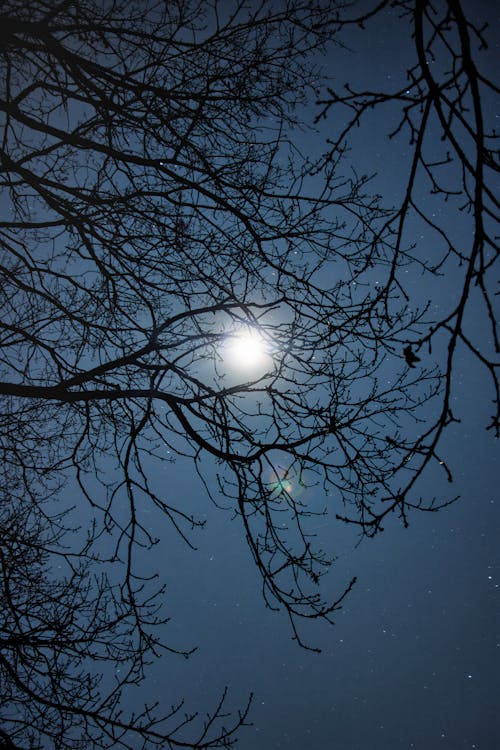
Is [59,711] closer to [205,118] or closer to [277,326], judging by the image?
[277,326]

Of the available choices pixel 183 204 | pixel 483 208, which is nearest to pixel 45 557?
pixel 183 204

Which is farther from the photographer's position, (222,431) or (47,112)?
(47,112)

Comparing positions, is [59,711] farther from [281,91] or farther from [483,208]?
[281,91]

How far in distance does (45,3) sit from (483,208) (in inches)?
158

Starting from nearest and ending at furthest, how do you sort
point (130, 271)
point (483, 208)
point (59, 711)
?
1. point (483, 208)
2. point (59, 711)
3. point (130, 271)

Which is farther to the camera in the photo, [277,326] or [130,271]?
[130,271]

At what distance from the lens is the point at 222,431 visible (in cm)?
398

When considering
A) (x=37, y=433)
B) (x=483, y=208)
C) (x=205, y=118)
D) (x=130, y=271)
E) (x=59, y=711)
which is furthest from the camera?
(x=37, y=433)

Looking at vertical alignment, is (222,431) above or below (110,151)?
below

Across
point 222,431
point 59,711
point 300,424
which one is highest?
point 300,424

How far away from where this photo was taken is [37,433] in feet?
18.0

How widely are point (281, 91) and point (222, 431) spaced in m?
2.97

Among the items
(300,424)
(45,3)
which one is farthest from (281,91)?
(300,424)

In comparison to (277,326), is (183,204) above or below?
above
